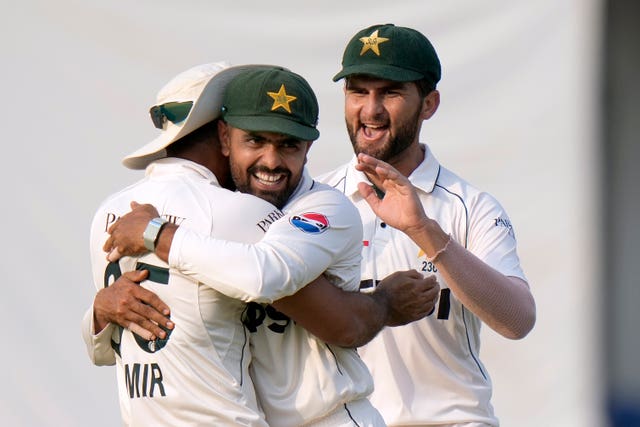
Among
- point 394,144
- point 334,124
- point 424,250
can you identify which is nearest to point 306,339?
point 424,250

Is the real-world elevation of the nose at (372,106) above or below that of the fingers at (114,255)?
above

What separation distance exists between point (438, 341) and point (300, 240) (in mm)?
1052

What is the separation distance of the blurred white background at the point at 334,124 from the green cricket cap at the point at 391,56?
1165 millimetres

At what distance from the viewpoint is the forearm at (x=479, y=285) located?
3.82m

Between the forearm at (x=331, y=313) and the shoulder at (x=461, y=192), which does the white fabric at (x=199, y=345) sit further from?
the shoulder at (x=461, y=192)

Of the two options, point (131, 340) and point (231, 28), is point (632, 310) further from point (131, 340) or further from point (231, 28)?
point (131, 340)

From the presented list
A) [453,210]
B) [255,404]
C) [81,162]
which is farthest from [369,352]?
[81,162]

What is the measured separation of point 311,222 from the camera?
3262 mm

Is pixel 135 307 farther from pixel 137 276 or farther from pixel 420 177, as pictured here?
pixel 420 177

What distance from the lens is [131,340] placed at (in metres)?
3.34

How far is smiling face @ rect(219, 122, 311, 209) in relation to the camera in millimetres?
3385

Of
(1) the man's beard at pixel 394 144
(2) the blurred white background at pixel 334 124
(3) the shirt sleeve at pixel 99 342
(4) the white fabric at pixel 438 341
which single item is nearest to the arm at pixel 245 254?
(3) the shirt sleeve at pixel 99 342

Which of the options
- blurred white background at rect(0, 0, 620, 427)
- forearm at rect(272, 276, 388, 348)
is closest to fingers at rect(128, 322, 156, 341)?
forearm at rect(272, 276, 388, 348)

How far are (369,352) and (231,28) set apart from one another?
176cm
